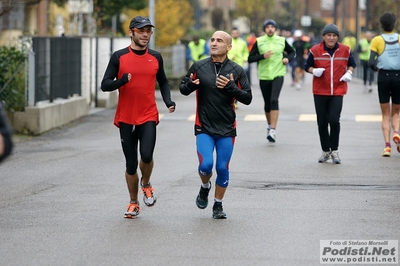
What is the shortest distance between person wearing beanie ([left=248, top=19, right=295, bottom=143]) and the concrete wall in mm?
3812

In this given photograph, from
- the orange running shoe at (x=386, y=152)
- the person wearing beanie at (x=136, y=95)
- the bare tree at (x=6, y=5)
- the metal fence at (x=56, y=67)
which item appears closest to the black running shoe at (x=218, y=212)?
the person wearing beanie at (x=136, y=95)

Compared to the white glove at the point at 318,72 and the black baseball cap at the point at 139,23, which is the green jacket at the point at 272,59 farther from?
the black baseball cap at the point at 139,23

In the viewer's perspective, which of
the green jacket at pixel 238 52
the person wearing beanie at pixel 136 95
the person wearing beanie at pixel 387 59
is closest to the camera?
the person wearing beanie at pixel 136 95

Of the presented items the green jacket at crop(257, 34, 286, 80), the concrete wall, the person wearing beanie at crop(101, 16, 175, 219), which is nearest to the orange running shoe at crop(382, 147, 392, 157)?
the green jacket at crop(257, 34, 286, 80)

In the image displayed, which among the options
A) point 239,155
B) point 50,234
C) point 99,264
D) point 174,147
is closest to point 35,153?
point 174,147

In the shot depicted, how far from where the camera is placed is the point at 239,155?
1348 cm

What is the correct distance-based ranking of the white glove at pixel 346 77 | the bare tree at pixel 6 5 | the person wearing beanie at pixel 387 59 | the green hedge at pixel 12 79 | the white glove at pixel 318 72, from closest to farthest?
the white glove at pixel 346 77 → the white glove at pixel 318 72 → the person wearing beanie at pixel 387 59 → the green hedge at pixel 12 79 → the bare tree at pixel 6 5

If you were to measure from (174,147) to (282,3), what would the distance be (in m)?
96.6

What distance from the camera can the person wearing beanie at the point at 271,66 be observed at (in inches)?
594

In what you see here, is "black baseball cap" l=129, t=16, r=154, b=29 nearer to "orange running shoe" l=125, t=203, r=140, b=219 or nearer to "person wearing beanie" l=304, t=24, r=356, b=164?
"orange running shoe" l=125, t=203, r=140, b=219

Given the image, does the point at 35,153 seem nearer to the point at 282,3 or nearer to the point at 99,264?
the point at 99,264

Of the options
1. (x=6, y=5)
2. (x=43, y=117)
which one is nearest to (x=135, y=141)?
(x=43, y=117)

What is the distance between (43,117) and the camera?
54.6 ft

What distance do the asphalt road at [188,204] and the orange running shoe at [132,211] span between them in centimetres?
Result: 10
